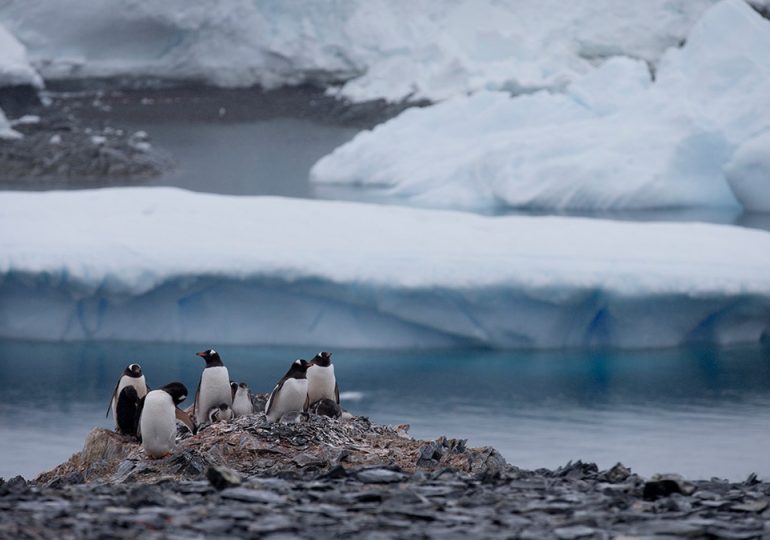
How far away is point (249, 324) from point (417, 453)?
4.66 m

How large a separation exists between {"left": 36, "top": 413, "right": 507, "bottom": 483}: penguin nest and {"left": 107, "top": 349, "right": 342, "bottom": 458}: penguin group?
0.34ft

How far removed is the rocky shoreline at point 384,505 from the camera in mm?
2893

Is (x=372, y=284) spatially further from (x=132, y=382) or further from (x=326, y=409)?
(x=132, y=382)

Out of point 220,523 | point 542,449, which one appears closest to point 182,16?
point 542,449

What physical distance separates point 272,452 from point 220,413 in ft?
3.01

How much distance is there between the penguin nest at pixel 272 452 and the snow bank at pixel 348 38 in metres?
16.9

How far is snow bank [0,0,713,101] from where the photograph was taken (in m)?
22.2

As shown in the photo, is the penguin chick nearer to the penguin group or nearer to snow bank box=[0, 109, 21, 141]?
the penguin group

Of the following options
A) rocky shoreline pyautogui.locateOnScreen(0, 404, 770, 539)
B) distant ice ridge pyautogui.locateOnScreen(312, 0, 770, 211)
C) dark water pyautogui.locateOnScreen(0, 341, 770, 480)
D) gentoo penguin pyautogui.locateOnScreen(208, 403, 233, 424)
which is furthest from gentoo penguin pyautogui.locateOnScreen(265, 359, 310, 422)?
distant ice ridge pyautogui.locateOnScreen(312, 0, 770, 211)

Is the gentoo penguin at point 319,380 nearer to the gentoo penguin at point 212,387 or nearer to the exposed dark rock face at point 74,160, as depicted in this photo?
the gentoo penguin at point 212,387

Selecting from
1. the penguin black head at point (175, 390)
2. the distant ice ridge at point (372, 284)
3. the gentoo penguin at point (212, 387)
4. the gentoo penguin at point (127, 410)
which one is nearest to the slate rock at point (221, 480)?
the penguin black head at point (175, 390)

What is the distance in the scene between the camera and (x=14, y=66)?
21.5m

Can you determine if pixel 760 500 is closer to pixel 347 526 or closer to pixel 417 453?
pixel 347 526

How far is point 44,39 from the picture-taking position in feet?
79.7
